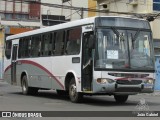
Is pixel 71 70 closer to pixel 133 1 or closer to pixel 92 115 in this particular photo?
pixel 92 115

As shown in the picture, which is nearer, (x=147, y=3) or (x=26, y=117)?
(x=26, y=117)

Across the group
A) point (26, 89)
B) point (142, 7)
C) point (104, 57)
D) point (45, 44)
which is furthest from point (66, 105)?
point (142, 7)

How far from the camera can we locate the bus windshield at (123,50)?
16500 mm

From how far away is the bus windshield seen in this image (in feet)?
54.1

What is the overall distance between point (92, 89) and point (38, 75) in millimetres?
5617

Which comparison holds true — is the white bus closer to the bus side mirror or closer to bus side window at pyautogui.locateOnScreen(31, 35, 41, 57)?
the bus side mirror

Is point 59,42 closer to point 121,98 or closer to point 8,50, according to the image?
point 121,98

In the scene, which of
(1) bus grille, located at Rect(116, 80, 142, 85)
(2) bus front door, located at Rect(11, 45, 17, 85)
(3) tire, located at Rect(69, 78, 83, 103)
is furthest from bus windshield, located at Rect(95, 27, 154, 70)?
(2) bus front door, located at Rect(11, 45, 17, 85)

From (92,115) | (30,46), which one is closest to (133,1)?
(30,46)

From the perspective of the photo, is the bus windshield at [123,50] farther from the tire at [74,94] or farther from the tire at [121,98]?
the tire at [121,98]

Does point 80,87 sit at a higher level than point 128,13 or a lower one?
lower

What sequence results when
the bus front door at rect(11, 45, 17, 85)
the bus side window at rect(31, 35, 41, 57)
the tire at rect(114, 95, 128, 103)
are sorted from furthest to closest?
1. the bus front door at rect(11, 45, 17, 85)
2. the bus side window at rect(31, 35, 41, 57)
3. the tire at rect(114, 95, 128, 103)

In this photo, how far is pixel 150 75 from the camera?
17.1m

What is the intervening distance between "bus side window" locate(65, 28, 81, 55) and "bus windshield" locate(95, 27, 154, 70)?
1343 mm
